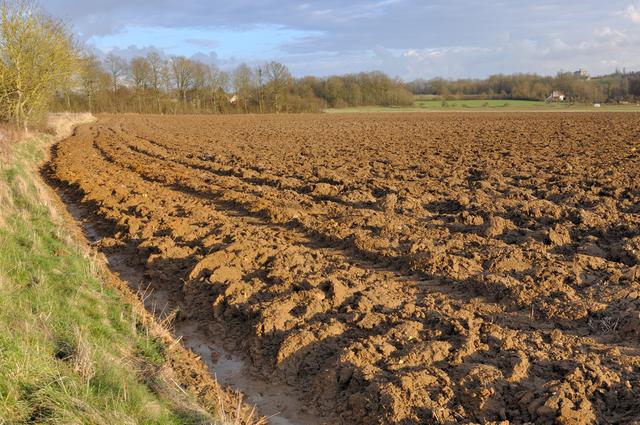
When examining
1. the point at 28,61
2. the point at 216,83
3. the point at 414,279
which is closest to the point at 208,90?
the point at 216,83

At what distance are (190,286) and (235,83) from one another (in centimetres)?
7920

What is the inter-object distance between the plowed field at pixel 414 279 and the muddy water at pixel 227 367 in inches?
5.7

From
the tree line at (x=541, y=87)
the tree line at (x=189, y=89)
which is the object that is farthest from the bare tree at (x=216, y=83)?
the tree line at (x=541, y=87)

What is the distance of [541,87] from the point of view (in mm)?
97188

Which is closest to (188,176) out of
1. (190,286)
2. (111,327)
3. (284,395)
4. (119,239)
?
(119,239)

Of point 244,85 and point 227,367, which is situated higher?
point 244,85

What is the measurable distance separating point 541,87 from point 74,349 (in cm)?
10428

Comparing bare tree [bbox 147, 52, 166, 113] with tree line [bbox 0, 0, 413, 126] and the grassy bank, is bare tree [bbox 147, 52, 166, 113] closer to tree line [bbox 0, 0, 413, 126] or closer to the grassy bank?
tree line [bbox 0, 0, 413, 126]

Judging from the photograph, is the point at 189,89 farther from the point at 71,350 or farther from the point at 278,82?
the point at 71,350

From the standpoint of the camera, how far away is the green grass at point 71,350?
3936 millimetres

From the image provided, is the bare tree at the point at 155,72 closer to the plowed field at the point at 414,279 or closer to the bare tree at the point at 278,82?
the bare tree at the point at 278,82

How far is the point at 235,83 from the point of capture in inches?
3275

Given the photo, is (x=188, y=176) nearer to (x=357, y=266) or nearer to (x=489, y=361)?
(x=357, y=266)

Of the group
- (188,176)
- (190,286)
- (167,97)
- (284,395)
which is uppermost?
(167,97)
